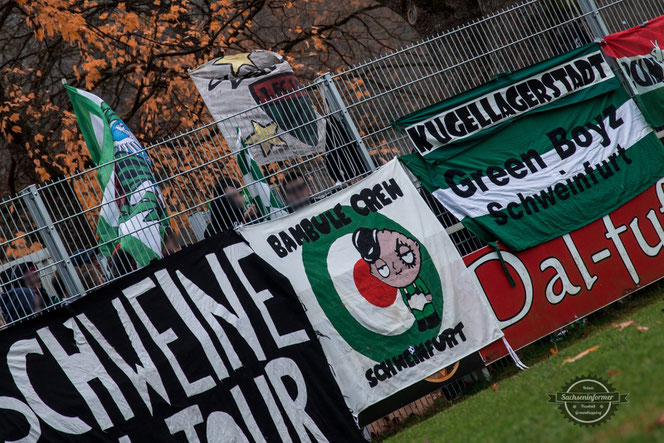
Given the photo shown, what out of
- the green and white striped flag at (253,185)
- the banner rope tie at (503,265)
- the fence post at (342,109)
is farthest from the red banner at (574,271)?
the green and white striped flag at (253,185)

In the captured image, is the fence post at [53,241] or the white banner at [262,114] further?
the white banner at [262,114]

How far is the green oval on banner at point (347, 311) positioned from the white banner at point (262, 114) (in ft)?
3.11

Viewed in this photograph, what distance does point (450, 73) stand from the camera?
8609 millimetres

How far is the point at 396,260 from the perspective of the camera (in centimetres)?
775

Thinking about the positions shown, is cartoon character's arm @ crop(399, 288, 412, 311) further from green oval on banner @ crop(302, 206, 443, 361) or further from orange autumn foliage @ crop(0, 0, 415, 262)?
orange autumn foliage @ crop(0, 0, 415, 262)

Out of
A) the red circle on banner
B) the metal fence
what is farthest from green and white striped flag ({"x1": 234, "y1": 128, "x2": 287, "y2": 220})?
the red circle on banner

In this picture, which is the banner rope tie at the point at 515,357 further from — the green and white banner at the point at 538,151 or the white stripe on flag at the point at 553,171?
the white stripe on flag at the point at 553,171

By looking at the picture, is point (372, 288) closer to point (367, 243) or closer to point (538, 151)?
point (367, 243)

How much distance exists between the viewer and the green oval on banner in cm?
751

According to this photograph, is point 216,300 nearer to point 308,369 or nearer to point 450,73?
point 308,369

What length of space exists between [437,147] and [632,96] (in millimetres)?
2489

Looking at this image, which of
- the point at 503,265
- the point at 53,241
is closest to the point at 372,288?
the point at 503,265

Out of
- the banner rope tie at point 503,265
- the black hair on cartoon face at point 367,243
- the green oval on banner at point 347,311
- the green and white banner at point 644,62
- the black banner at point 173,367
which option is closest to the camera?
the black banner at point 173,367

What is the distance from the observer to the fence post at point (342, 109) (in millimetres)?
8141
